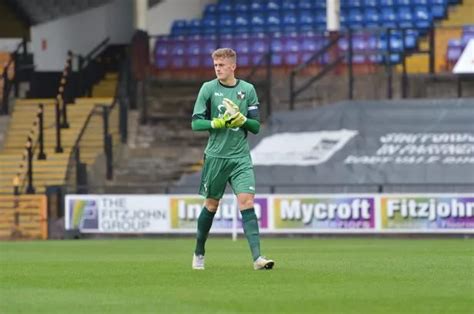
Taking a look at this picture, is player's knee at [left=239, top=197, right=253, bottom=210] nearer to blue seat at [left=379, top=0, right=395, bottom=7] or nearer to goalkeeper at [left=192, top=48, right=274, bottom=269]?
goalkeeper at [left=192, top=48, right=274, bottom=269]

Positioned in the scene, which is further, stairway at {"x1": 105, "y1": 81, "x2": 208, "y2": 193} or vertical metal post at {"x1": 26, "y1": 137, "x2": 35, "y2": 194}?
stairway at {"x1": 105, "y1": 81, "x2": 208, "y2": 193}

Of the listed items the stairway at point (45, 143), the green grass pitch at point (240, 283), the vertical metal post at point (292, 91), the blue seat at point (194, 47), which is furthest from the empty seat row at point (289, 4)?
the green grass pitch at point (240, 283)

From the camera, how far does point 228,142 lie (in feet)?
52.9

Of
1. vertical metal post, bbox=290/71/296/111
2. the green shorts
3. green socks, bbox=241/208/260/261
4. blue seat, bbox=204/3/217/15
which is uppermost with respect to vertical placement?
blue seat, bbox=204/3/217/15

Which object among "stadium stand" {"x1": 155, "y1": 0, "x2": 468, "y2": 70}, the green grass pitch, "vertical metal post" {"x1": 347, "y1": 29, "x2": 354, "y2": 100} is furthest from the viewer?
"stadium stand" {"x1": 155, "y1": 0, "x2": 468, "y2": 70}

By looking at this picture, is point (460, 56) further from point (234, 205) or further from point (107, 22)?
point (107, 22)

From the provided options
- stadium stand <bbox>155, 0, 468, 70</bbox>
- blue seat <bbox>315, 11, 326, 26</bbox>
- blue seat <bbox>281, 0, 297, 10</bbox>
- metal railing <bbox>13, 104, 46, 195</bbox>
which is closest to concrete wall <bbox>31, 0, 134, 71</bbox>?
stadium stand <bbox>155, 0, 468, 70</bbox>

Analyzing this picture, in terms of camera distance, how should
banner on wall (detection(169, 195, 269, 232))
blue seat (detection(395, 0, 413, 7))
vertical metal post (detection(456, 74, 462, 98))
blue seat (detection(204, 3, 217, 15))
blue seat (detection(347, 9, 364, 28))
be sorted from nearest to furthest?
banner on wall (detection(169, 195, 269, 232)) → vertical metal post (detection(456, 74, 462, 98)) → blue seat (detection(395, 0, 413, 7)) → blue seat (detection(347, 9, 364, 28)) → blue seat (detection(204, 3, 217, 15))

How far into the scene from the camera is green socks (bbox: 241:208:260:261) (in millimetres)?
15820

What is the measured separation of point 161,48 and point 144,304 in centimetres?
2731

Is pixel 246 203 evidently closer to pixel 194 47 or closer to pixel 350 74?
pixel 350 74

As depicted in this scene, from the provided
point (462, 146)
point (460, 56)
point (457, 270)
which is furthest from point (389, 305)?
point (460, 56)

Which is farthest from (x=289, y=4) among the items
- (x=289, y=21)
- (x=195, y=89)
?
(x=195, y=89)

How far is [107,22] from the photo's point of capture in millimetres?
42406
